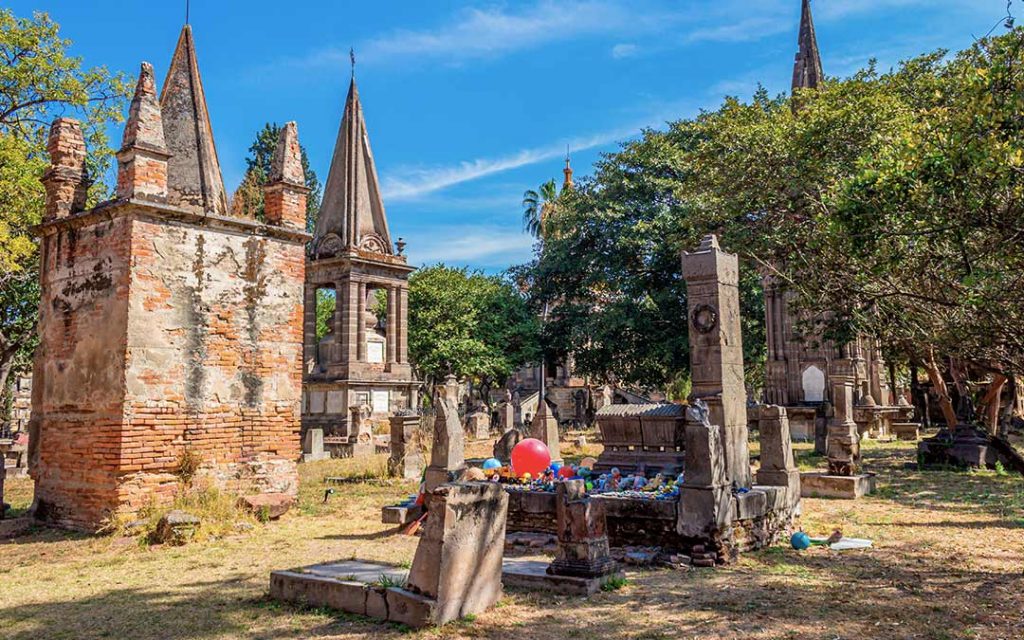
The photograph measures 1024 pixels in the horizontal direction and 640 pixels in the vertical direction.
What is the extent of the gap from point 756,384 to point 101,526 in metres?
41.7

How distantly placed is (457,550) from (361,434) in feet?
57.4

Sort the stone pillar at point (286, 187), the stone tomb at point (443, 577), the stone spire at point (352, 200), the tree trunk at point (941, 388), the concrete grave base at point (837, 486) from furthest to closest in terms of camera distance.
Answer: the stone spire at point (352, 200), the tree trunk at point (941, 388), the concrete grave base at point (837, 486), the stone pillar at point (286, 187), the stone tomb at point (443, 577)

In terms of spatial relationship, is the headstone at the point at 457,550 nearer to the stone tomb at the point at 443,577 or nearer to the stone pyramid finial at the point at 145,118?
the stone tomb at the point at 443,577

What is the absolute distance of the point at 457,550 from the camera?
6422 mm

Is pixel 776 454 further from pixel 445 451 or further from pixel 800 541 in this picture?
pixel 445 451

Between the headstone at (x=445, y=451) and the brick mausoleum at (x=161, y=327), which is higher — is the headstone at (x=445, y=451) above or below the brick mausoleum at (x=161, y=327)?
below

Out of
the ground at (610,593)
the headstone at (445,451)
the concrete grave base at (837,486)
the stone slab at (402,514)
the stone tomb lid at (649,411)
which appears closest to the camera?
the ground at (610,593)

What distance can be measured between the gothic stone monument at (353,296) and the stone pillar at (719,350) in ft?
55.3

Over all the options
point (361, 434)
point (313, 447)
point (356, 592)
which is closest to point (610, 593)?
point (356, 592)

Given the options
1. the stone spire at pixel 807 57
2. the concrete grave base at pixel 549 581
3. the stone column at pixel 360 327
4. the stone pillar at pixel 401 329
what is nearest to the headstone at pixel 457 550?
the concrete grave base at pixel 549 581

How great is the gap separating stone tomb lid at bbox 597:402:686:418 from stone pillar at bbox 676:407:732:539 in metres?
4.66

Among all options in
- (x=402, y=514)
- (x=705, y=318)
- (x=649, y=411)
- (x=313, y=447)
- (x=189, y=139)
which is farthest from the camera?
(x=313, y=447)

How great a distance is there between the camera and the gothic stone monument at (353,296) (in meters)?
25.9

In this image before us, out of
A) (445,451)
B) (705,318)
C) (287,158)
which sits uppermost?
(287,158)
